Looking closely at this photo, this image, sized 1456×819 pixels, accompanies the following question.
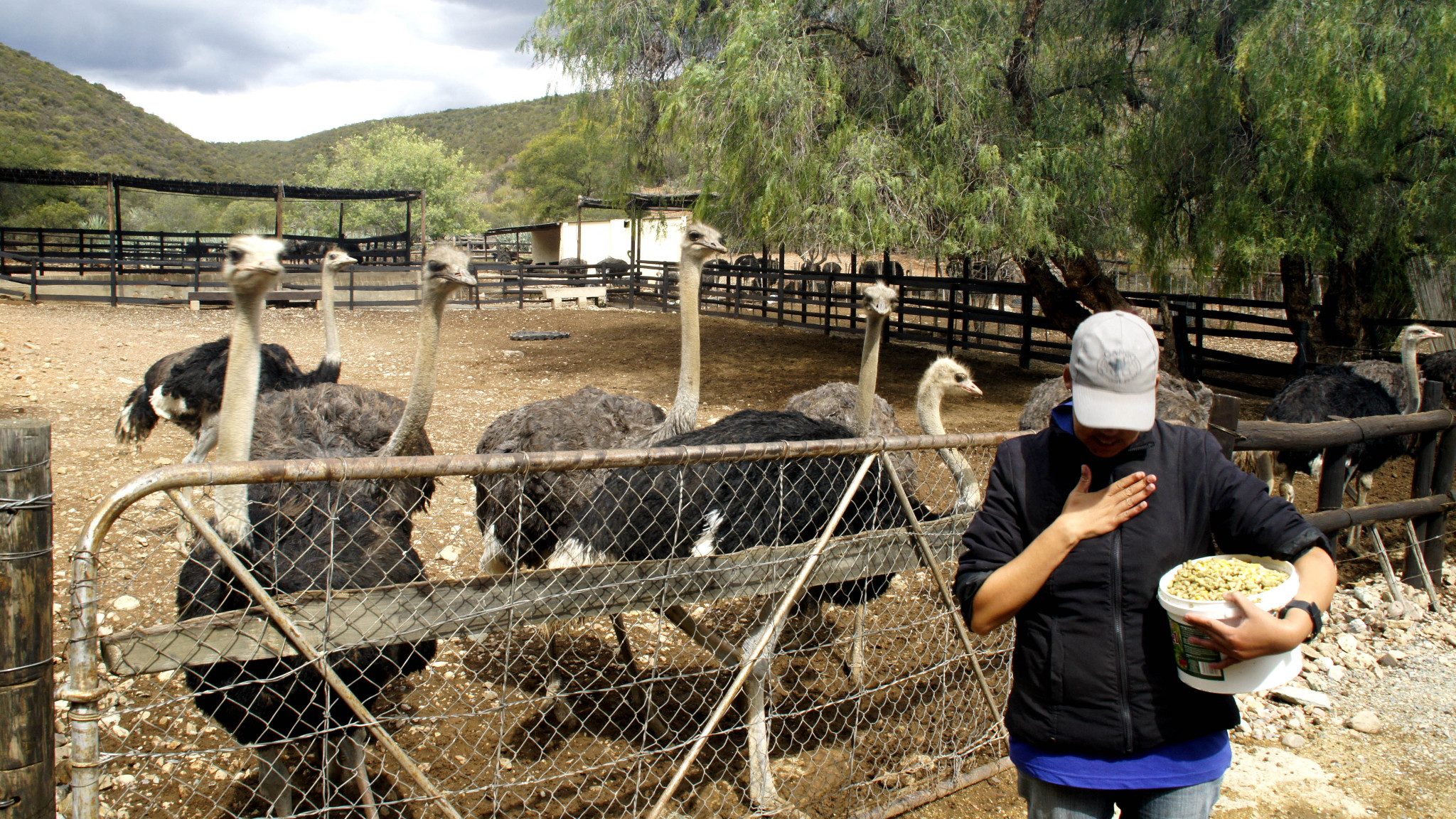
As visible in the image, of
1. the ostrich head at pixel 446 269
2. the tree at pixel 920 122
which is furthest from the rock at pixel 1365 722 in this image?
the tree at pixel 920 122

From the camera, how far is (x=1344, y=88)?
24.0ft

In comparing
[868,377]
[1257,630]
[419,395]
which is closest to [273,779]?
[419,395]

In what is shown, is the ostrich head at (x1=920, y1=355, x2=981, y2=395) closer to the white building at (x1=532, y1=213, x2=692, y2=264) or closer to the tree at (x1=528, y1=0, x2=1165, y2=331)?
the tree at (x1=528, y1=0, x2=1165, y2=331)

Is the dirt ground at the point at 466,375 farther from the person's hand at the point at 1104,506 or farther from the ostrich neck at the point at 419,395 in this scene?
the person's hand at the point at 1104,506

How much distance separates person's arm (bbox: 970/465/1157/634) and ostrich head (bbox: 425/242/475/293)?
2737 millimetres

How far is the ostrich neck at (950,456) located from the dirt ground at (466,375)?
1.22m

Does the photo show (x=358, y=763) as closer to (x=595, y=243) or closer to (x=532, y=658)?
(x=532, y=658)

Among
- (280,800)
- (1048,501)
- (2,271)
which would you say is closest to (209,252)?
(2,271)

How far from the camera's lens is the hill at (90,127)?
51.8 meters

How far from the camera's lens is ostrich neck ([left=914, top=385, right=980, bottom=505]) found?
4090 millimetres

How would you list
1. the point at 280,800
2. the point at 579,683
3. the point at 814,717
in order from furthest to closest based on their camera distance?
1. the point at 579,683
2. the point at 814,717
3. the point at 280,800

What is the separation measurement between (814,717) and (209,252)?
2415 cm

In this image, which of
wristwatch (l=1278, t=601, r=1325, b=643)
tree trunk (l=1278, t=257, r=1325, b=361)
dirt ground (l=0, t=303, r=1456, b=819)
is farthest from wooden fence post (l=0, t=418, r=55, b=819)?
tree trunk (l=1278, t=257, r=1325, b=361)

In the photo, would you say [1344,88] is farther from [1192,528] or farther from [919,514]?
[1192,528]
